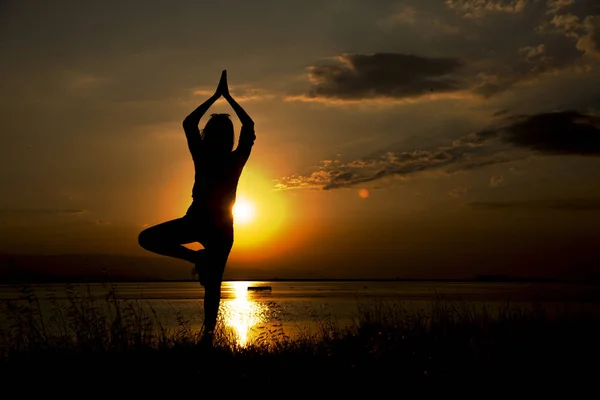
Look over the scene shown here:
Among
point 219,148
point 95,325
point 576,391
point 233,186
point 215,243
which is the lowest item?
point 576,391

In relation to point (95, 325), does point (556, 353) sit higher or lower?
lower

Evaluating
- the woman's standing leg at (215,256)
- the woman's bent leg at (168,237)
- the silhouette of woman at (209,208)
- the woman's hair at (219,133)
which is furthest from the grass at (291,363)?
the woman's hair at (219,133)

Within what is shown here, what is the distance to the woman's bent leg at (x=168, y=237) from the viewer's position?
714 cm

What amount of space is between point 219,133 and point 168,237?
155 centimetres

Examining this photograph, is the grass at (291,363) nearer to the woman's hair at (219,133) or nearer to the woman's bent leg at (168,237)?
the woman's bent leg at (168,237)

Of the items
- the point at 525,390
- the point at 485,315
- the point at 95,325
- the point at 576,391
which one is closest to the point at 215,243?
the point at 95,325

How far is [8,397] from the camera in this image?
21.4 feet

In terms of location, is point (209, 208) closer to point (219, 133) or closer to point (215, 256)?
point (215, 256)

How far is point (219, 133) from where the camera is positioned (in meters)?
7.75

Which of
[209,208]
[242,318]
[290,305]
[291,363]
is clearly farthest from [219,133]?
[290,305]

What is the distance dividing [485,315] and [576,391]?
6010 mm

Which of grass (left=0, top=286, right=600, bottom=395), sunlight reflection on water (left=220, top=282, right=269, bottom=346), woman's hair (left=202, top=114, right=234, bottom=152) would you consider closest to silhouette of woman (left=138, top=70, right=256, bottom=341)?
woman's hair (left=202, top=114, right=234, bottom=152)

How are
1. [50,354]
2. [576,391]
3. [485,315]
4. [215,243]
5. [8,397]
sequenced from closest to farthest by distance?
1. [8,397]
2. [576,391]
3. [215,243]
4. [50,354]
5. [485,315]

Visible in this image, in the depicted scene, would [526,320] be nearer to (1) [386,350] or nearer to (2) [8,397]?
(1) [386,350]
